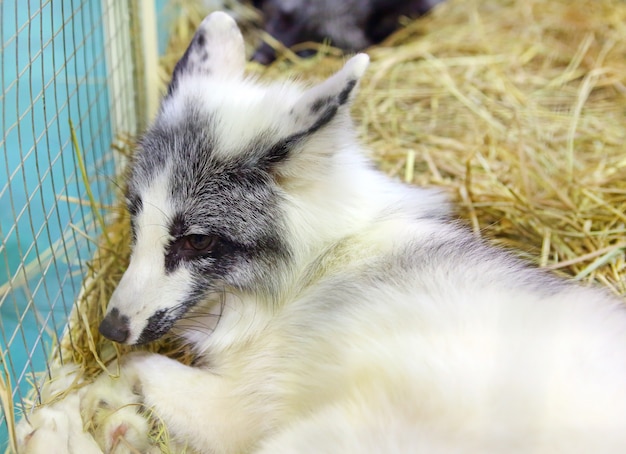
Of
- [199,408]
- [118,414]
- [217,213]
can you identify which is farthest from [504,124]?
[118,414]

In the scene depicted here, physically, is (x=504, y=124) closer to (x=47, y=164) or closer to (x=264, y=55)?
(x=264, y=55)

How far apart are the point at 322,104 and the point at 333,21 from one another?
310cm

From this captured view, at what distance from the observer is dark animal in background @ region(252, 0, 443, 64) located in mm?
4582

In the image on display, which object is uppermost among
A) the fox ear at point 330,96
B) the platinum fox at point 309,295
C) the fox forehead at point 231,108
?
the fox ear at point 330,96

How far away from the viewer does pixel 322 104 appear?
Answer: 1.75m

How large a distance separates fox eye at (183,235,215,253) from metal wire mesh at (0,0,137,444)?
0.50 metres

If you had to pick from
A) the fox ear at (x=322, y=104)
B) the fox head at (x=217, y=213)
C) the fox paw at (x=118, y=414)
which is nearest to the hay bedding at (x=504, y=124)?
the fox paw at (x=118, y=414)

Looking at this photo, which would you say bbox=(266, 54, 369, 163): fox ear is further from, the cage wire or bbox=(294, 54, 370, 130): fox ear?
the cage wire

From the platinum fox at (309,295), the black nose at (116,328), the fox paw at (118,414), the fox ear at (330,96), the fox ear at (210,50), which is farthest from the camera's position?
the fox ear at (210,50)

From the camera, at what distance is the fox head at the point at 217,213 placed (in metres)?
1.89

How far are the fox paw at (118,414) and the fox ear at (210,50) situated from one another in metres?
1.03

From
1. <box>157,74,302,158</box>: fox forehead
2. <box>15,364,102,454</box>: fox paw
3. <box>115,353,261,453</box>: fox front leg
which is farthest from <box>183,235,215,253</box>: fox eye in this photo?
<box>15,364,102,454</box>: fox paw

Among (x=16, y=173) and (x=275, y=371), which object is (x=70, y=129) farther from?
(x=275, y=371)

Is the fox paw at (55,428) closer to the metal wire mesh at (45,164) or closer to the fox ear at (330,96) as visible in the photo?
the metal wire mesh at (45,164)
